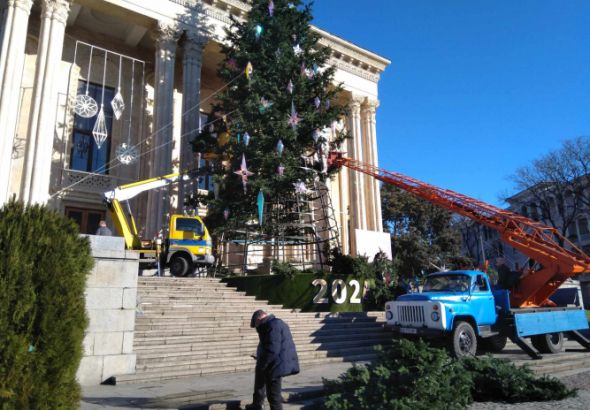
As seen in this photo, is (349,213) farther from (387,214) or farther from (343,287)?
(343,287)

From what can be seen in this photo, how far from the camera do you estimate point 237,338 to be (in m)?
11.0

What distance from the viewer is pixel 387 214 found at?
40562 mm

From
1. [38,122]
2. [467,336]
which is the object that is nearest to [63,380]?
[467,336]

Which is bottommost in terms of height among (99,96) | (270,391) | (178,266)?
(270,391)

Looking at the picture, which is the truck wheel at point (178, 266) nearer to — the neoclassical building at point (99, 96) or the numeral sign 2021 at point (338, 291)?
the neoclassical building at point (99, 96)

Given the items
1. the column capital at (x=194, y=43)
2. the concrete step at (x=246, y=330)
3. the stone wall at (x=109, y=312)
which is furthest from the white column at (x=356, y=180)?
the stone wall at (x=109, y=312)

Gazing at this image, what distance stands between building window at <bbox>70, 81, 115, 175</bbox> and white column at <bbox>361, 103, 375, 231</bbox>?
1661 cm

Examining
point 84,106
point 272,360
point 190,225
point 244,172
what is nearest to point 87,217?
point 84,106

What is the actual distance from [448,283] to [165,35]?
1870 centimetres

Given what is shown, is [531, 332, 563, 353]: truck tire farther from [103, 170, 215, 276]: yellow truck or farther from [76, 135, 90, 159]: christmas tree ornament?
[76, 135, 90, 159]: christmas tree ornament

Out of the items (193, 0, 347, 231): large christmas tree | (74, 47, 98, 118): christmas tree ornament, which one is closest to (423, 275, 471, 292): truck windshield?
(193, 0, 347, 231): large christmas tree

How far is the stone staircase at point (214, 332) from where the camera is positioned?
9.13 meters

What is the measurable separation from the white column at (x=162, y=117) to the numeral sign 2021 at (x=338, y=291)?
348 inches

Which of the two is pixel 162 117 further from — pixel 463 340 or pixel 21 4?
pixel 463 340
